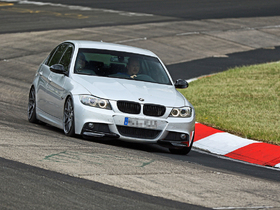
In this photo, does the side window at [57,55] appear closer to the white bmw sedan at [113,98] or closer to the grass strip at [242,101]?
the white bmw sedan at [113,98]

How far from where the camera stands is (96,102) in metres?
8.66

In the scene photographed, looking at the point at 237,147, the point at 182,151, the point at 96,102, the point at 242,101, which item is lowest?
the point at 242,101

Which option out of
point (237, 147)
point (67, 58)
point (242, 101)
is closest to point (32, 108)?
point (67, 58)

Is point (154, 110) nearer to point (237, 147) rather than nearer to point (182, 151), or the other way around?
point (182, 151)

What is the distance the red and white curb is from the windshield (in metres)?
1.36

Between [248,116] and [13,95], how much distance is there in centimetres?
549

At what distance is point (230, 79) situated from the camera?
57.2 feet

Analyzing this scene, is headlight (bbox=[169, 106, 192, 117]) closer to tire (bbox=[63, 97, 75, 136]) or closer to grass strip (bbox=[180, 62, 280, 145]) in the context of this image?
tire (bbox=[63, 97, 75, 136])

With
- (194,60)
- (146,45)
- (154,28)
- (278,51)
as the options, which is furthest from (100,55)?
(154,28)

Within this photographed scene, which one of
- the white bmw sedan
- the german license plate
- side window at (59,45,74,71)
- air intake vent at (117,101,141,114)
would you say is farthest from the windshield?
the german license plate

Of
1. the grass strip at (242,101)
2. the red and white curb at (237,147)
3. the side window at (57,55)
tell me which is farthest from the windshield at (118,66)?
the grass strip at (242,101)

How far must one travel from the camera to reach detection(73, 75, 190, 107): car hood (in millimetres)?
8719

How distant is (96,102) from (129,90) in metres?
0.57

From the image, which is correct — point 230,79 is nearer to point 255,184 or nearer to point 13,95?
point 13,95
